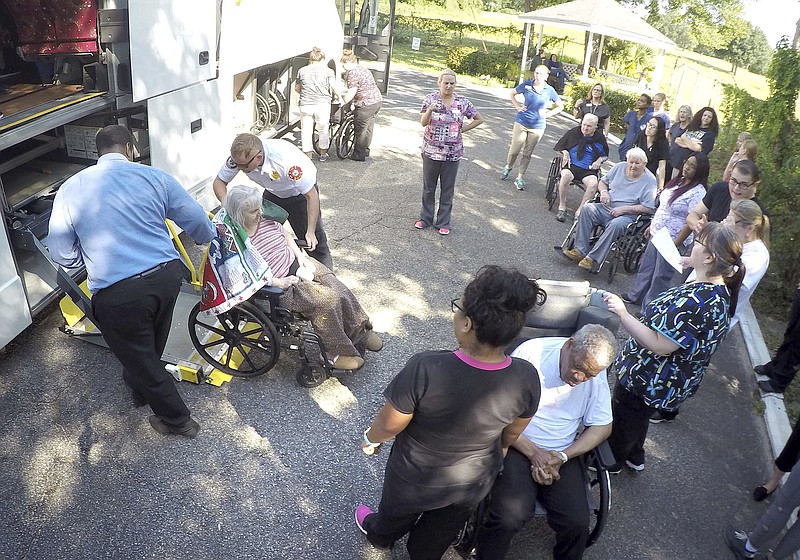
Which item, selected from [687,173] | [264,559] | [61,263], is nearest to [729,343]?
[687,173]

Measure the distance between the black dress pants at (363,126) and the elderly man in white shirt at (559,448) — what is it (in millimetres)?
5877

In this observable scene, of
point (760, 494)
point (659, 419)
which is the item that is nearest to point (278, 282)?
point (659, 419)

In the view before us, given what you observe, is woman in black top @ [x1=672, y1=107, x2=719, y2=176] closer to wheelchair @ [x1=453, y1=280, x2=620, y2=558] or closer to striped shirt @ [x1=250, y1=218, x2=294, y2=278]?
wheelchair @ [x1=453, y1=280, x2=620, y2=558]

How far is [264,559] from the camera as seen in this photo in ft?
8.88

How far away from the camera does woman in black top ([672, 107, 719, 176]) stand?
693cm

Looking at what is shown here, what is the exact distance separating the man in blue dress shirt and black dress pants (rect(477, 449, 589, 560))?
5.84ft

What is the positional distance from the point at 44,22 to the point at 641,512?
5.76 m

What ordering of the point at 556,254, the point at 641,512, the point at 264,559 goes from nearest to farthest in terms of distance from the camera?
the point at 264,559 → the point at 641,512 → the point at 556,254

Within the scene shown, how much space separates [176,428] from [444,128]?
3780 mm

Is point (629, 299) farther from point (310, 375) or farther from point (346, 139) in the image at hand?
point (346, 139)

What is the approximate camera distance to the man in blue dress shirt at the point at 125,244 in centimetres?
278

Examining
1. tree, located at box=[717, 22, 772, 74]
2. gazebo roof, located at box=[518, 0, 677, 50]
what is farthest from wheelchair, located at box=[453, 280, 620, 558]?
tree, located at box=[717, 22, 772, 74]

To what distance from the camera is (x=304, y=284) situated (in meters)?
3.60

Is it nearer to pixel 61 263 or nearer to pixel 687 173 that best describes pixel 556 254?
pixel 687 173
